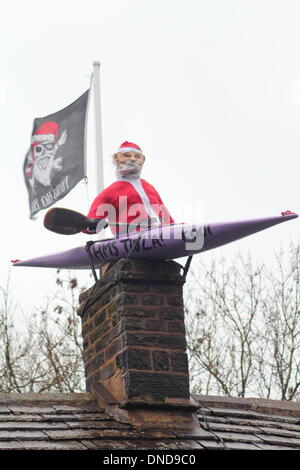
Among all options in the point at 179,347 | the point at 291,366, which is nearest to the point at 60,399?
the point at 179,347

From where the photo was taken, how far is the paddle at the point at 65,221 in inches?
310

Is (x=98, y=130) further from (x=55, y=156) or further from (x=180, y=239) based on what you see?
(x=180, y=239)

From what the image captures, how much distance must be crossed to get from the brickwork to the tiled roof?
0.83 ft

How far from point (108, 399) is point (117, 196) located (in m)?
1.66

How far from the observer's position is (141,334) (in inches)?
295

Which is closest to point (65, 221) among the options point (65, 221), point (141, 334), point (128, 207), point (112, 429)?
point (65, 221)

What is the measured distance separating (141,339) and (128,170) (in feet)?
5.31

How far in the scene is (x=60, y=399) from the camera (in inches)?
304

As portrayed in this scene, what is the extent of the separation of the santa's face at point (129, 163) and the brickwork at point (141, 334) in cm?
98

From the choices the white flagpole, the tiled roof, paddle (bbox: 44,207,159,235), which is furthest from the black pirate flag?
the tiled roof

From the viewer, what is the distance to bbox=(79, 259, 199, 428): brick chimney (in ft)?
24.1

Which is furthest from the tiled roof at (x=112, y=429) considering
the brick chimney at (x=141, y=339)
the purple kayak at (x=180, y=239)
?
the purple kayak at (x=180, y=239)

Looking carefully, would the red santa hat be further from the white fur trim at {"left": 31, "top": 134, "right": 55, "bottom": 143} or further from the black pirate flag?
the white fur trim at {"left": 31, "top": 134, "right": 55, "bottom": 143}
